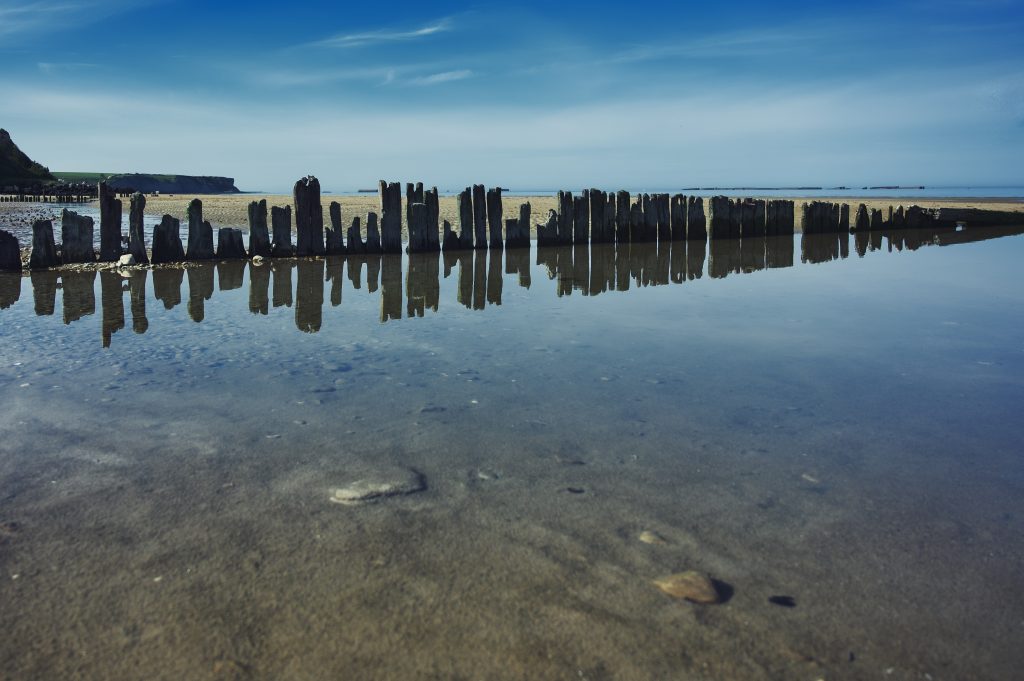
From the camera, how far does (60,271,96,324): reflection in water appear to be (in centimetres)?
780

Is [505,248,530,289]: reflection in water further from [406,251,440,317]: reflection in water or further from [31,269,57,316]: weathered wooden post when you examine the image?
[31,269,57,316]: weathered wooden post

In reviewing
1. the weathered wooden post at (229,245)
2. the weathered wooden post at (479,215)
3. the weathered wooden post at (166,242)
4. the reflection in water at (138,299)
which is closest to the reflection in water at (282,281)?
the weathered wooden post at (229,245)

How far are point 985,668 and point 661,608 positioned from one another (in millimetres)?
989

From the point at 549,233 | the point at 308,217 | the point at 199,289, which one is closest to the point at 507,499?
the point at 199,289

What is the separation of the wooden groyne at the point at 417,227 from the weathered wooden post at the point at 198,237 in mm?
16

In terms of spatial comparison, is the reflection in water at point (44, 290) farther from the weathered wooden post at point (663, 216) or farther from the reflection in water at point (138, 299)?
the weathered wooden post at point (663, 216)

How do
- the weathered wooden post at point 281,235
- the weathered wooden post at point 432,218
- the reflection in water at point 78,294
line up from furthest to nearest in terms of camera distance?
the weathered wooden post at point 432,218, the weathered wooden post at point 281,235, the reflection in water at point 78,294

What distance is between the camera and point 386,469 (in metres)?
3.73

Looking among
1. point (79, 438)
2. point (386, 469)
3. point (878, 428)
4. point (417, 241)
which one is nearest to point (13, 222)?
point (417, 241)

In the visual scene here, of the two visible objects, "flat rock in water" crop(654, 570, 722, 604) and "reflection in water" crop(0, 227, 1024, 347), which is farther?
"reflection in water" crop(0, 227, 1024, 347)

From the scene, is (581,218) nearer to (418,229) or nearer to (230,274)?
(418,229)

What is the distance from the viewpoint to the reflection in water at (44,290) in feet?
26.3

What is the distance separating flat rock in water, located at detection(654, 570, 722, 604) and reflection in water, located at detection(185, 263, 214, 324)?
6.02 meters

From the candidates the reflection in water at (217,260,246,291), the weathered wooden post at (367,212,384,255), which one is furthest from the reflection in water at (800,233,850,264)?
the reflection in water at (217,260,246,291)
